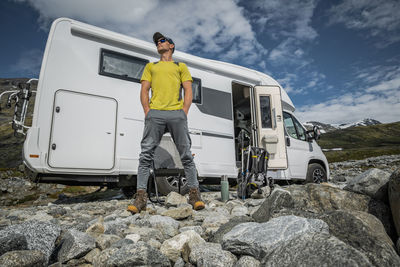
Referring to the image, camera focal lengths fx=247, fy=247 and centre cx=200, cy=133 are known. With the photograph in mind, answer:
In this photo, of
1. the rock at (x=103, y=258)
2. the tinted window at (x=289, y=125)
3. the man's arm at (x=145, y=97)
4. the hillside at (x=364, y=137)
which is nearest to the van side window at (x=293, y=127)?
the tinted window at (x=289, y=125)

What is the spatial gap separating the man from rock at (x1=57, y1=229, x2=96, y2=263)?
121 cm

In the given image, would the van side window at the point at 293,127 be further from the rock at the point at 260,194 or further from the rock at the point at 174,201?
the rock at the point at 174,201

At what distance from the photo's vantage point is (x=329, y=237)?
123 centimetres

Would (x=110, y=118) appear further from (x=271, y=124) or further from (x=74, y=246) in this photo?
(x=271, y=124)

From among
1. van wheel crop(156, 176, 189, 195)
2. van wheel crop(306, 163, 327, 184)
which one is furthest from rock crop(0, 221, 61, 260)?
van wheel crop(306, 163, 327, 184)

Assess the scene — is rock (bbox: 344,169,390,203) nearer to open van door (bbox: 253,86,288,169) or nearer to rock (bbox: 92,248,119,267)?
rock (bbox: 92,248,119,267)

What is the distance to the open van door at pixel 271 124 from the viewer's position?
6590mm

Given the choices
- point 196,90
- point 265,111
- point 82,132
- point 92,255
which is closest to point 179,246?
point 92,255

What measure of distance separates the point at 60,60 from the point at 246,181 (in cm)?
420

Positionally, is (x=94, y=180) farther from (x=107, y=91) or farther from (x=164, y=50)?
(x=164, y=50)

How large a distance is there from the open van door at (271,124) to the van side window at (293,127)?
0.62 meters

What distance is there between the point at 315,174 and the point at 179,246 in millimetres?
6689

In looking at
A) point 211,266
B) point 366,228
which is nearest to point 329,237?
point 366,228

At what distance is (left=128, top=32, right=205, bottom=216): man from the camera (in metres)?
3.29
